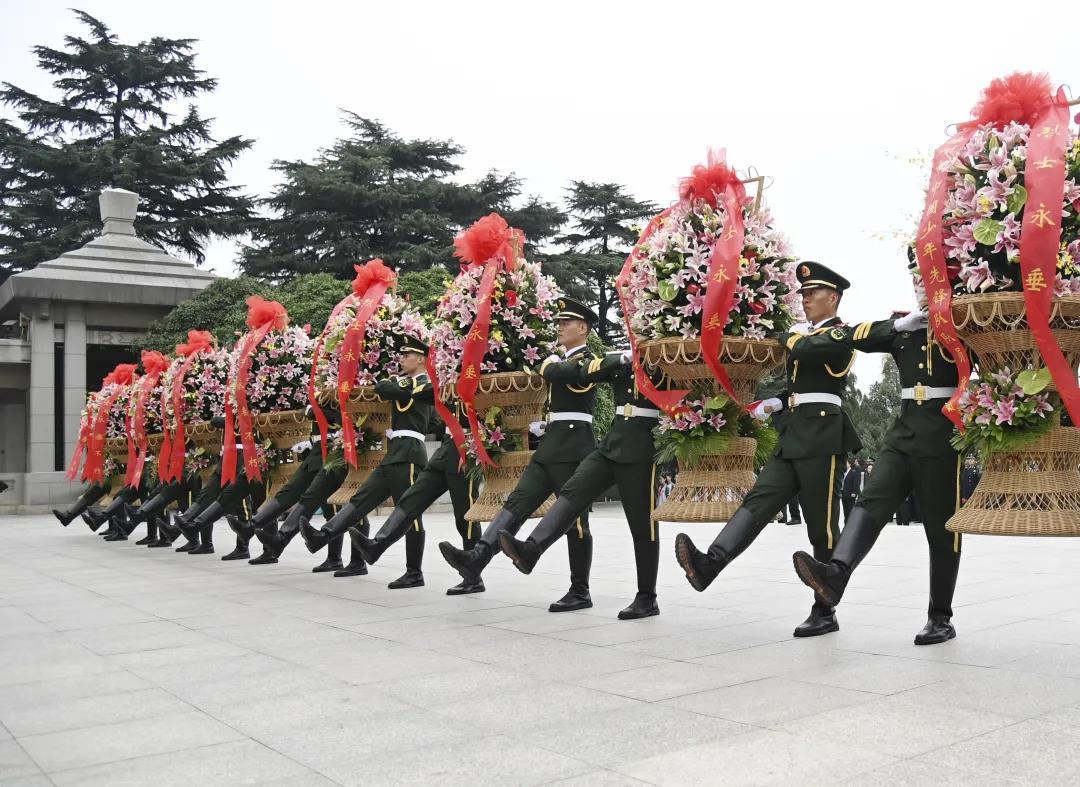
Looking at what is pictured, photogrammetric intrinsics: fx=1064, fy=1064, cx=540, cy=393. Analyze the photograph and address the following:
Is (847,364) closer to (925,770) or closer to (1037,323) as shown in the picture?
(1037,323)

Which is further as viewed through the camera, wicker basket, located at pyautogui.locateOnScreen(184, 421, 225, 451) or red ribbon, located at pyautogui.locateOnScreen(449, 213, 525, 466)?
wicker basket, located at pyautogui.locateOnScreen(184, 421, 225, 451)

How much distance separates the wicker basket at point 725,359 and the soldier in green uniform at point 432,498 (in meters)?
2.15

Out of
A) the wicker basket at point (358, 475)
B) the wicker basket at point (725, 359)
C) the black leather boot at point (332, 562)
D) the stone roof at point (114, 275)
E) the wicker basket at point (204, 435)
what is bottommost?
the black leather boot at point (332, 562)

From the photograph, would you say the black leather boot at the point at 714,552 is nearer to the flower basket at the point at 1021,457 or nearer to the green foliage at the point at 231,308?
the flower basket at the point at 1021,457

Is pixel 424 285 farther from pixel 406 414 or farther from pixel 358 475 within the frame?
pixel 406 414

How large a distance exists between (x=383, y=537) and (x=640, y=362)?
2.66 metres

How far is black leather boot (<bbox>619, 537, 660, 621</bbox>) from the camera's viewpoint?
668 cm

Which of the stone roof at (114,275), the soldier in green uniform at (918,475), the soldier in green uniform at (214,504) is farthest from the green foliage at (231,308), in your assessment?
the soldier in green uniform at (918,475)

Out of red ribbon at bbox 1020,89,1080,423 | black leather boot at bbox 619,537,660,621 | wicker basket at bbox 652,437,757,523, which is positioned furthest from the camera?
black leather boot at bbox 619,537,660,621

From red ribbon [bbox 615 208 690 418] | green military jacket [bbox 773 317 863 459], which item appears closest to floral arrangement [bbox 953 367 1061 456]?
green military jacket [bbox 773 317 863 459]

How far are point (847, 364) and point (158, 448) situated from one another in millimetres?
10710

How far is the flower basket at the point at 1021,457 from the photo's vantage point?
466 cm

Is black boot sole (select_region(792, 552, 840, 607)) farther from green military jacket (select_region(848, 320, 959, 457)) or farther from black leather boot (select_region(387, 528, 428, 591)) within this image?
black leather boot (select_region(387, 528, 428, 591))

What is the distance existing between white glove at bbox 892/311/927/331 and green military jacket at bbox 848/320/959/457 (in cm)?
6
